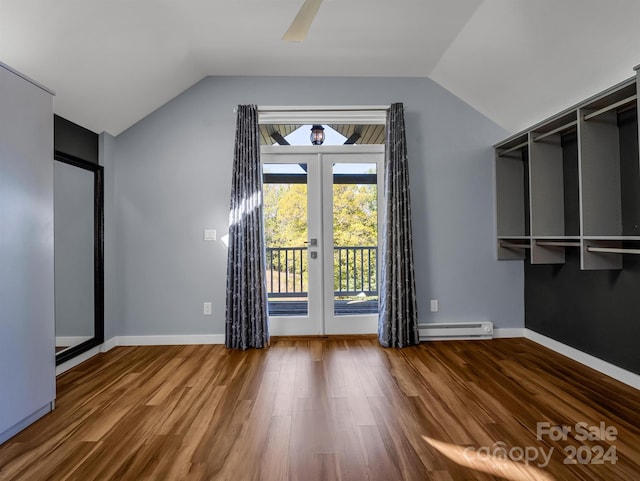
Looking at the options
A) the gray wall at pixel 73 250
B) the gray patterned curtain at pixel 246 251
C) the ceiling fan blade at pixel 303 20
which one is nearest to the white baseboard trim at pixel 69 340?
the gray wall at pixel 73 250

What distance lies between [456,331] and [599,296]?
130 cm

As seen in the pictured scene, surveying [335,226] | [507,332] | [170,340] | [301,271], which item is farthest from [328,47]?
[507,332]

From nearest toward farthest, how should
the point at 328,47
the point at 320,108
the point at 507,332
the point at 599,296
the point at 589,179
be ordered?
1. the point at 589,179
2. the point at 599,296
3. the point at 328,47
4. the point at 320,108
5. the point at 507,332

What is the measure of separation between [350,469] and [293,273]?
7.74 feet

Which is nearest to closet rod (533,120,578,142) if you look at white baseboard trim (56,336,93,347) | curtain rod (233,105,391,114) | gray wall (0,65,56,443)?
curtain rod (233,105,391,114)

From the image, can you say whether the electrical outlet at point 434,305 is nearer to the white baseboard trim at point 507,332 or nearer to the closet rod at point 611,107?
the white baseboard trim at point 507,332

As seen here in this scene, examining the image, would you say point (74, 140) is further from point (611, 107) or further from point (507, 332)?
point (507, 332)

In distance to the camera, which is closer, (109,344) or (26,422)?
(26,422)

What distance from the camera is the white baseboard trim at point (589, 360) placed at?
2547 mm

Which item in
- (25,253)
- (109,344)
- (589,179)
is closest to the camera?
(25,253)

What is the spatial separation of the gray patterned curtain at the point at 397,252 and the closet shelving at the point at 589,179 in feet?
3.54

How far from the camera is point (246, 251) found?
3.57 meters

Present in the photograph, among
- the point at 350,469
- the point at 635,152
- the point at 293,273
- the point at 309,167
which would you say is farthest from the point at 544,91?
the point at 350,469

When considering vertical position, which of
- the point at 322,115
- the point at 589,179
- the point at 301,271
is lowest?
the point at 301,271
